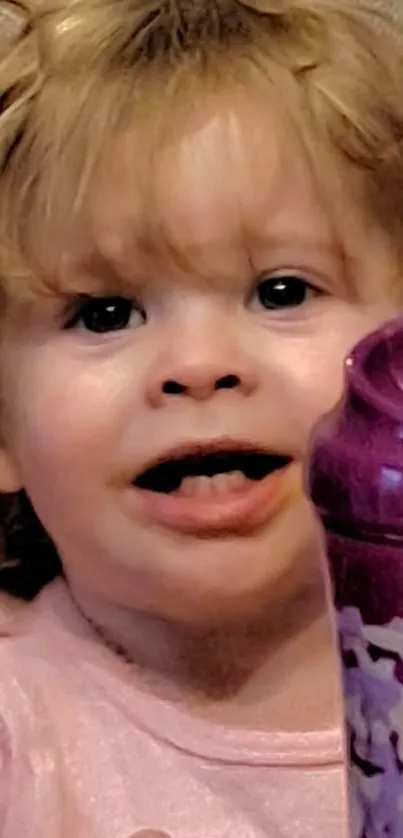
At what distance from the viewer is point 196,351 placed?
0.52 metres

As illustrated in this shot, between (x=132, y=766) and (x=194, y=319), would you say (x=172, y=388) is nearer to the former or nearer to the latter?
(x=194, y=319)

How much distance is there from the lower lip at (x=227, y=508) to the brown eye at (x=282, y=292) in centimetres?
6

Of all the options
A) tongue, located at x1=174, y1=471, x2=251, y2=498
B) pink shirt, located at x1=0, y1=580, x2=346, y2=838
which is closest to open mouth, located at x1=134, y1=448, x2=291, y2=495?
tongue, located at x1=174, y1=471, x2=251, y2=498

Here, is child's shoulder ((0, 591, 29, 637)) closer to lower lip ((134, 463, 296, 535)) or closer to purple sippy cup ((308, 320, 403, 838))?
lower lip ((134, 463, 296, 535))

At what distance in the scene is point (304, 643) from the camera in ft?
2.01

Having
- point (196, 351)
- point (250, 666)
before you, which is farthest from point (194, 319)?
point (250, 666)

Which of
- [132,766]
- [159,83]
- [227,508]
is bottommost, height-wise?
[132,766]

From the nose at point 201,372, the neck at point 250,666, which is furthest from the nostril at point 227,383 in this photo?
the neck at point 250,666

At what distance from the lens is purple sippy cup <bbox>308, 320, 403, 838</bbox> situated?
0.31 m

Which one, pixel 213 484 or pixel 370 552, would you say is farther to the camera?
pixel 213 484

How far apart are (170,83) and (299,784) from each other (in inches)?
11.3

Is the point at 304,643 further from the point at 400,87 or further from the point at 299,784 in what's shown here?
the point at 400,87

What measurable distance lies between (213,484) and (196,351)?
5 centimetres

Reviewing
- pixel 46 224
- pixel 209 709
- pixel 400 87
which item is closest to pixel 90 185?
pixel 46 224
